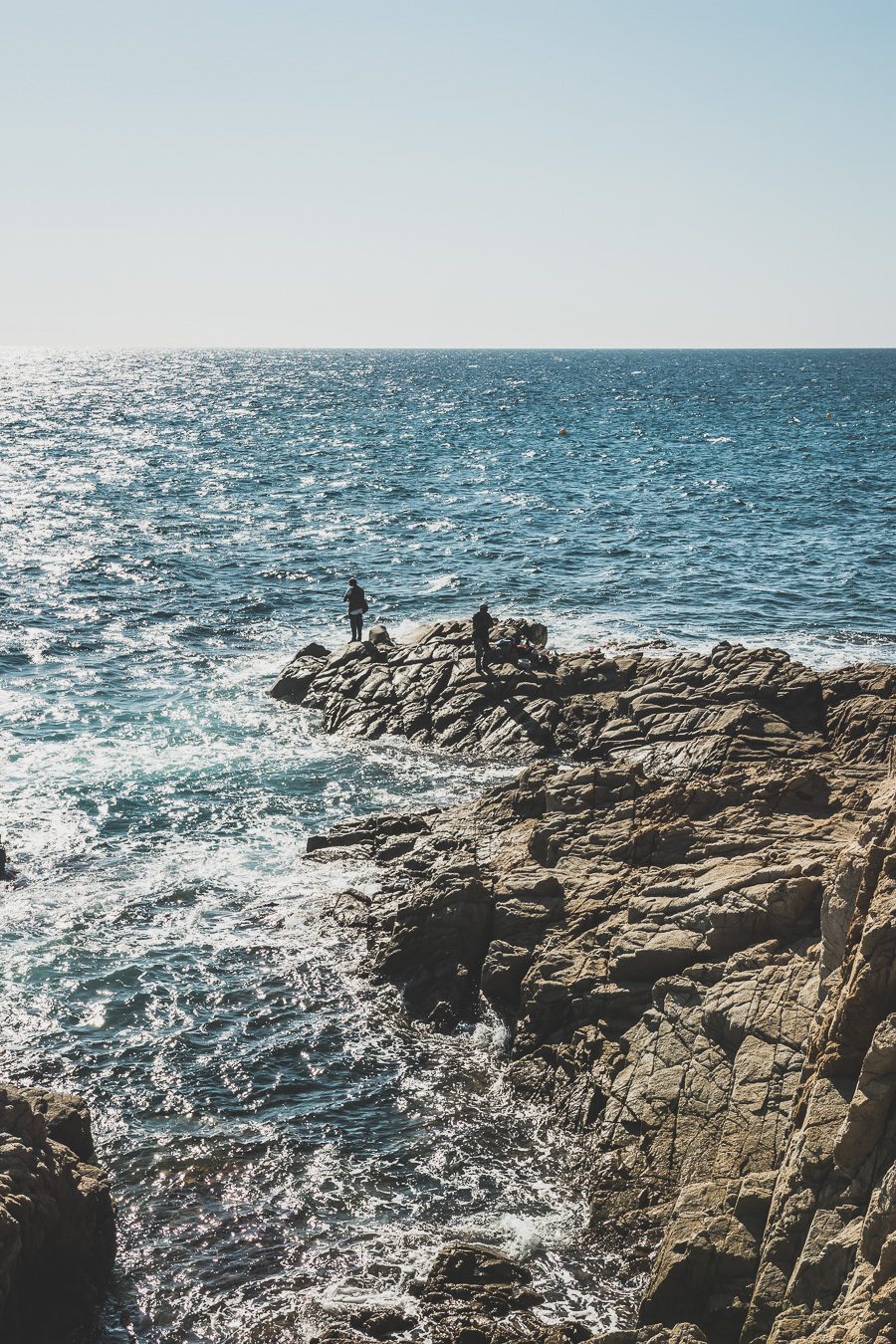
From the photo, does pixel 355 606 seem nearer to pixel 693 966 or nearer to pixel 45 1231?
pixel 693 966

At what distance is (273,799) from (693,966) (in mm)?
15614

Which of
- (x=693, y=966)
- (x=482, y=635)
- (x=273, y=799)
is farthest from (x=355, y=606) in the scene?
(x=693, y=966)

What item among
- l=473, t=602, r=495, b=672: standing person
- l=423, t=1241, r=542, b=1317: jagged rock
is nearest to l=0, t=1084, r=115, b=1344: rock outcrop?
l=423, t=1241, r=542, b=1317: jagged rock

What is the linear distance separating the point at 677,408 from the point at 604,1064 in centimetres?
13383

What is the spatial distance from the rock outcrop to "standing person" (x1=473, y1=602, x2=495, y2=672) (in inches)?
881

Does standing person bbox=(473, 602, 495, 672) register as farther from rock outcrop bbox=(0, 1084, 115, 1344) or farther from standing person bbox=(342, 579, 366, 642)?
rock outcrop bbox=(0, 1084, 115, 1344)

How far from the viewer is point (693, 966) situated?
17.6 metres

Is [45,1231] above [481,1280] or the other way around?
above

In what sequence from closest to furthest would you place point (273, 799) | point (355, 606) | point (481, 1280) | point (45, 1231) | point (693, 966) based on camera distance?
point (45, 1231) → point (481, 1280) → point (693, 966) → point (273, 799) → point (355, 606)

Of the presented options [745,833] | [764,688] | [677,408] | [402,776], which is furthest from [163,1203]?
[677,408]

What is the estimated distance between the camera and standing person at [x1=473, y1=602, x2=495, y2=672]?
35812 mm

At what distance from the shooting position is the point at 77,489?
80.1m

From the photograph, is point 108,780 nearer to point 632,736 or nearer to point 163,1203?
point 632,736

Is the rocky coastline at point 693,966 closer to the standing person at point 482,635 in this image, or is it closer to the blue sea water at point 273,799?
the blue sea water at point 273,799
